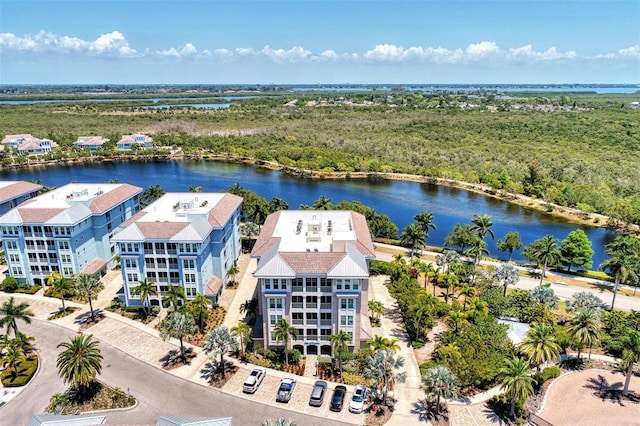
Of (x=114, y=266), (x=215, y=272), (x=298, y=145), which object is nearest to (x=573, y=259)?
(x=215, y=272)

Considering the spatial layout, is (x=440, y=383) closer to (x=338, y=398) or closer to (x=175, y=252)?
(x=338, y=398)

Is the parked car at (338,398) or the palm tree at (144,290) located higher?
the palm tree at (144,290)

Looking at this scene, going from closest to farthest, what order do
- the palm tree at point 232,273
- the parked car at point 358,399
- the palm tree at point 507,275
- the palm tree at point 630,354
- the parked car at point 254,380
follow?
the parked car at point 358,399 → the palm tree at point 630,354 → the parked car at point 254,380 → the palm tree at point 507,275 → the palm tree at point 232,273

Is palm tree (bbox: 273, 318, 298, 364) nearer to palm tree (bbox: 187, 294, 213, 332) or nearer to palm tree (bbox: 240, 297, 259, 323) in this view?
palm tree (bbox: 240, 297, 259, 323)

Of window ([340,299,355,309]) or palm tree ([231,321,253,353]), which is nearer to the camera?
window ([340,299,355,309])

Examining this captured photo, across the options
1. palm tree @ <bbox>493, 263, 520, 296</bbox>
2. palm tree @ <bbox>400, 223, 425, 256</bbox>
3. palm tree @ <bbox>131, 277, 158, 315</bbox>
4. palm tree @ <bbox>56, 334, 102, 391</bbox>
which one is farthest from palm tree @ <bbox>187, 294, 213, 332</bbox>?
palm tree @ <bbox>493, 263, 520, 296</bbox>

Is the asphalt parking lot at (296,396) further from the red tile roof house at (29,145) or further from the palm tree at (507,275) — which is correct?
the red tile roof house at (29,145)

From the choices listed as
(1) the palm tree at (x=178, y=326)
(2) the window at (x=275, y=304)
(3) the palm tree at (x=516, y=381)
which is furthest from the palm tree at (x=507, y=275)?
(1) the palm tree at (x=178, y=326)
